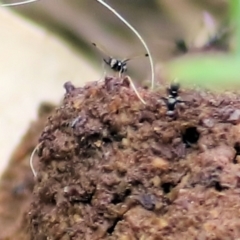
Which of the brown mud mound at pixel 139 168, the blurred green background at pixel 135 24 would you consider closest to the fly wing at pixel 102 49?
the blurred green background at pixel 135 24

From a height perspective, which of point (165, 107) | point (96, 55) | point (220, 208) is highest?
point (96, 55)

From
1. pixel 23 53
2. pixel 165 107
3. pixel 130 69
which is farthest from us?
pixel 23 53

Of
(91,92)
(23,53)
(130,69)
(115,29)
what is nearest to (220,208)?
(91,92)

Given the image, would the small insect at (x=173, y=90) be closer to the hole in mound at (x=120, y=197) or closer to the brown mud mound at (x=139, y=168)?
the brown mud mound at (x=139, y=168)

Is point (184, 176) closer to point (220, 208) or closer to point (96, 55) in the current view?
point (220, 208)

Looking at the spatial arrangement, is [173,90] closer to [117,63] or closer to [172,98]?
[172,98]

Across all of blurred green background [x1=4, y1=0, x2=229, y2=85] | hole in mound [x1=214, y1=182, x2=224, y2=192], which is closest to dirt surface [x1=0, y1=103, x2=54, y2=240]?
blurred green background [x1=4, y1=0, x2=229, y2=85]

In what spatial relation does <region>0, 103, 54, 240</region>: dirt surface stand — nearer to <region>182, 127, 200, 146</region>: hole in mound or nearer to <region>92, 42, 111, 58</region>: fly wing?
<region>92, 42, 111, 58</region>: fly wing
